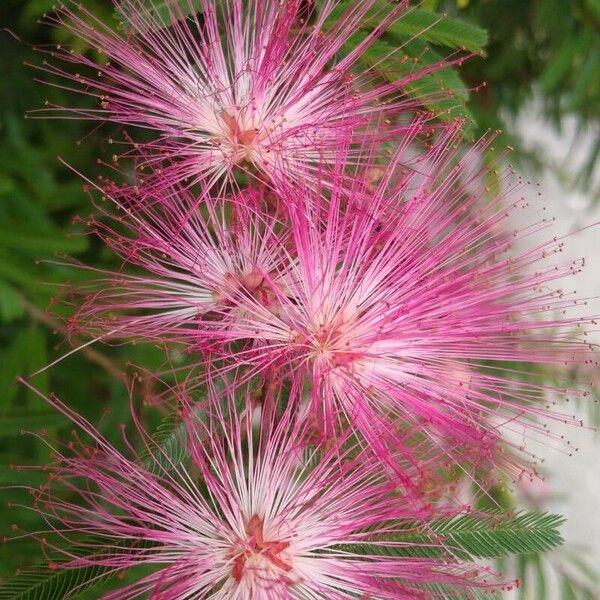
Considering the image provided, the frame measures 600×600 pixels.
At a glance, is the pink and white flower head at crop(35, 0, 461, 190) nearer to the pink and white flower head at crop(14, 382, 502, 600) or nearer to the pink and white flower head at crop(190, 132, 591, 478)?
the pink and white flower head at crop(190, 132, 591, 478)

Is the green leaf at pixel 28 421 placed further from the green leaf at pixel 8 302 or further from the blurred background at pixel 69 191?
the green leaf at pixel 8 302

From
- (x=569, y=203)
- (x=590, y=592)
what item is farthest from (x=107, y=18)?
(x=569, y=203)

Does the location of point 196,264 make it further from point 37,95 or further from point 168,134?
point 37,95

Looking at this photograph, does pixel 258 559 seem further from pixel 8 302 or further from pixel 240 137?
pixel 8 302

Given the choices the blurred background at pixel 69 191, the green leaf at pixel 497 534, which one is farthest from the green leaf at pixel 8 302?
the green leaf at pixel 497 534

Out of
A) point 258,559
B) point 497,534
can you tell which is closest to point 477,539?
point 497,534

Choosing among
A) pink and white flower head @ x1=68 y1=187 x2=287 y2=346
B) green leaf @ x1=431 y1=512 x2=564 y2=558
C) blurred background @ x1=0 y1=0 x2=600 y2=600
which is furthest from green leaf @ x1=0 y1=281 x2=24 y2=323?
green leaf @ x1=431 y1=512 x2=564 y2=558
